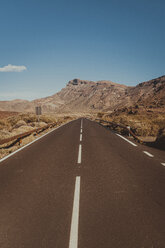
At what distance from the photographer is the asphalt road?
2490mm

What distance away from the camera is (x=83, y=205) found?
343 cm

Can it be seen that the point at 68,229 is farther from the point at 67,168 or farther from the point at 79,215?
the point at 67,168

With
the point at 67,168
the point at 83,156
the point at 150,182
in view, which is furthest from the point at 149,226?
the point at 83,156

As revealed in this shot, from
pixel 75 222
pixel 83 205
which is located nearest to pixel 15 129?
pixel 83 205

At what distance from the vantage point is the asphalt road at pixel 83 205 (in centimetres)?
249

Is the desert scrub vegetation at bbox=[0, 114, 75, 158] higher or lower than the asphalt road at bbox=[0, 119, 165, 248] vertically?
lower

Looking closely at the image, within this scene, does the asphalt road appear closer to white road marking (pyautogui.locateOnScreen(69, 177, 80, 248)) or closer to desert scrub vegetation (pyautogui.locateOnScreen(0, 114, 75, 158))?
white road marking (pyautogui.locateOnScreen(69, 177, 80, 248))

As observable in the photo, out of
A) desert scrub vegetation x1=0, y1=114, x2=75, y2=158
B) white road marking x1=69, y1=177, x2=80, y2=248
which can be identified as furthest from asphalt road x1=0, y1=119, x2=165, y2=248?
desert scrub vegetation x1=0, y1=114, x2=75, y2=158

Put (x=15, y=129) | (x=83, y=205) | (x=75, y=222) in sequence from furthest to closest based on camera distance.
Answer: (x=15, y=129) → (x=83, y=205) → (x=75, y=222)

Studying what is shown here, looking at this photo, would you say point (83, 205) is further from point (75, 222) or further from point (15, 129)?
point (15, 129)

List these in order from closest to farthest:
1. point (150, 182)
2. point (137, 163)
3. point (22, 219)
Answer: point (22, 219) < point (150, 182) < point (137, 163)

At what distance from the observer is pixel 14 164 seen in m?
6.45

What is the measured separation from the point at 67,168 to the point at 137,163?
9.30 ft

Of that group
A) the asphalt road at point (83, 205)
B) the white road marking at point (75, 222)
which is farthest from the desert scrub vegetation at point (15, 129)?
the white road marking at point (75, 222)
